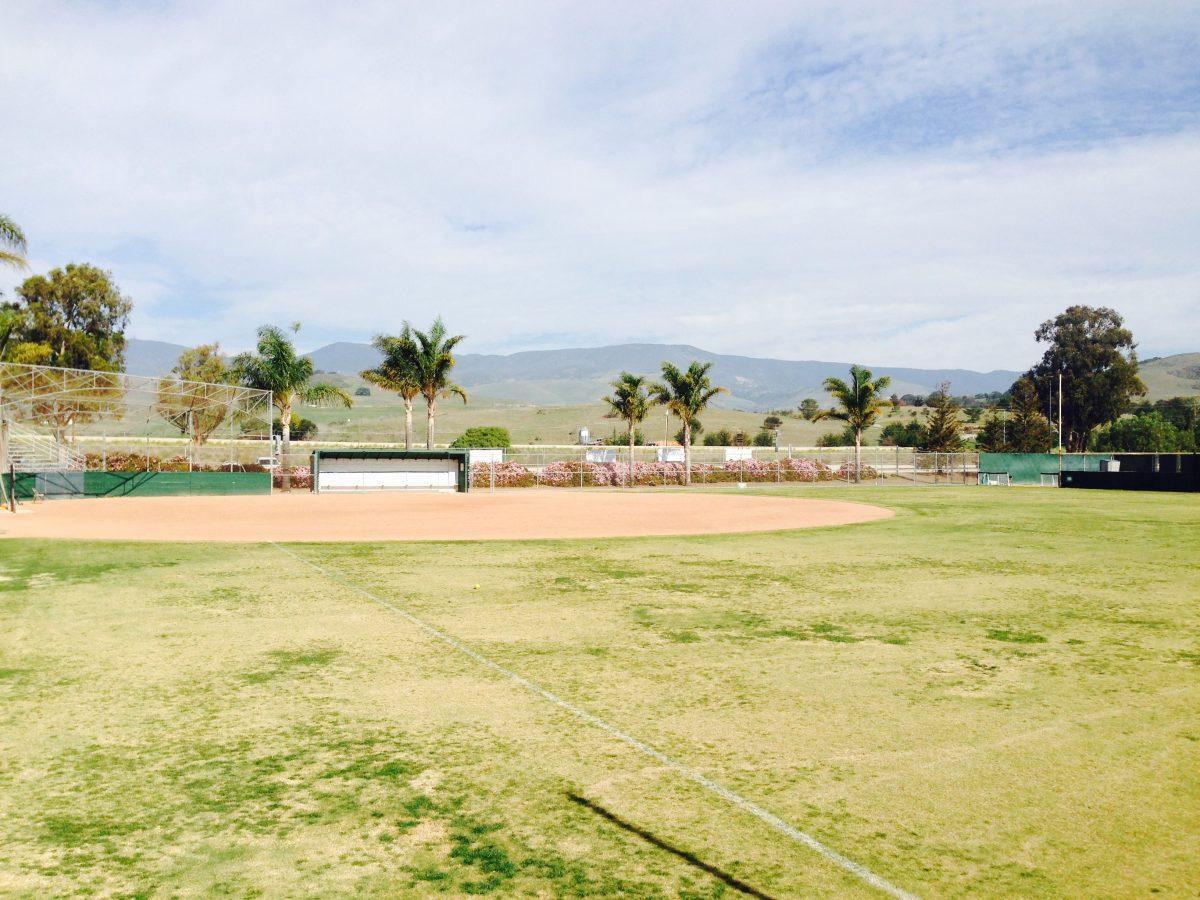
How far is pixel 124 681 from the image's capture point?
768 centimetres

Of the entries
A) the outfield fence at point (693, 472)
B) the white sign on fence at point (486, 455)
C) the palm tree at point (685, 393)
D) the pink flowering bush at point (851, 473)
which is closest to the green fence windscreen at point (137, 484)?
the outfield fence at point (693, 472)

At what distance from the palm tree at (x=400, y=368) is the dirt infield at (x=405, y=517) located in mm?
12989

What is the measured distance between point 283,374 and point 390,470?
1055cm

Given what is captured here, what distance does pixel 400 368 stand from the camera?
5366 cm

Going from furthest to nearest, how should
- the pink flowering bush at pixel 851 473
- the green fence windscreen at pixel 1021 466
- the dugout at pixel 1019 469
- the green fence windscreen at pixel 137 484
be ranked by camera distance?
the pink flowering bush at pixel 851 473 < the green fence windscreen at pixel 1021 466 < the dugout at pixel 1019 469 < the green fence windscreen at pixel 137 484

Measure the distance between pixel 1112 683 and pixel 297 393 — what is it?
168 feet

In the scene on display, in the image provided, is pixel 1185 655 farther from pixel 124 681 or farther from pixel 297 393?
pixel 297 393

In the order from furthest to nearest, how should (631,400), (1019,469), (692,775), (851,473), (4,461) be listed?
1. (851,473)
2. (631,400)
3. (1019,469)
4. (4,461)
5. (692,775)

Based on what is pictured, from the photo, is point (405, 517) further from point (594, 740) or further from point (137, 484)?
point (594, 740)

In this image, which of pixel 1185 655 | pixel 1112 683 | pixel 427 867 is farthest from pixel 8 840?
pixel 1185 655

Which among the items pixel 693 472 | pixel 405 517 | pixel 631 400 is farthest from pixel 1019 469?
pixel 405 517

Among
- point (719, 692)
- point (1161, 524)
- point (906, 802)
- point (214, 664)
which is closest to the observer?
point (906, 802)

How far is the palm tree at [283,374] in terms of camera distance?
168ft

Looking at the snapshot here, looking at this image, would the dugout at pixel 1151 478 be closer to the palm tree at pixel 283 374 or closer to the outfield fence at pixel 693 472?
the outfield fence at pixel 693 472
